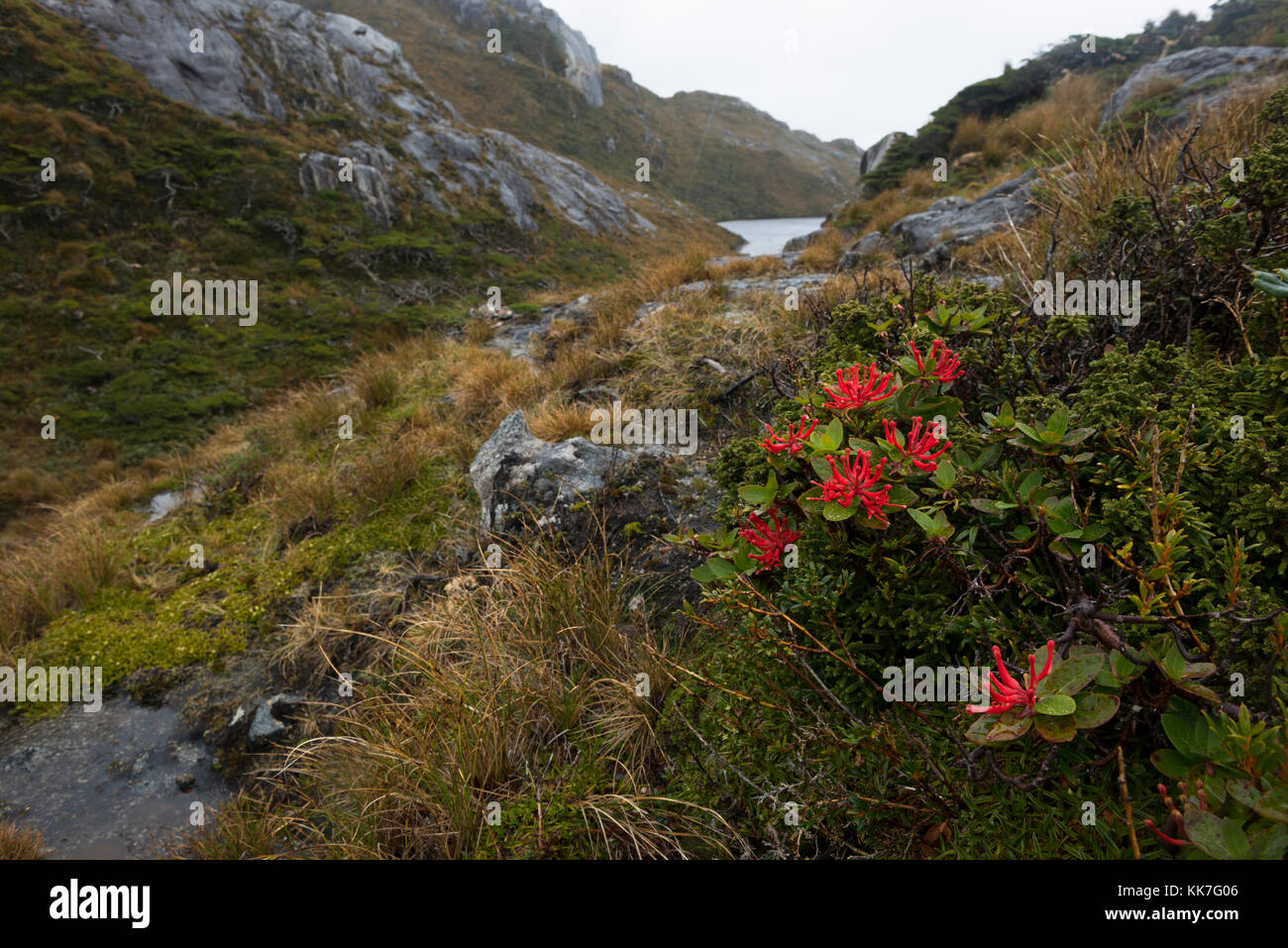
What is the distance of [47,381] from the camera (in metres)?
9.72

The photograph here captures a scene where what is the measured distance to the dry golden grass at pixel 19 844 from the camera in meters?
2.74

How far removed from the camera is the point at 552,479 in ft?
12.1

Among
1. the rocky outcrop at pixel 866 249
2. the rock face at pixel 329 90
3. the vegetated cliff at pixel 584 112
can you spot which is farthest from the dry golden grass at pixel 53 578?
the vegetated cliff at pixel 584 112

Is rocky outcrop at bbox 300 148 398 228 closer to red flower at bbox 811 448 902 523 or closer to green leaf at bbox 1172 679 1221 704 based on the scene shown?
red flower at bbox 811 448 902 523

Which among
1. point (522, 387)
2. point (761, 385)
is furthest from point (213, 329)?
point (761, 385)

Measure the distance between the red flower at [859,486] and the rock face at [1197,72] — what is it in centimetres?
933

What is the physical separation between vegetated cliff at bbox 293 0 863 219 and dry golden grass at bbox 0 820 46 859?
156 ft

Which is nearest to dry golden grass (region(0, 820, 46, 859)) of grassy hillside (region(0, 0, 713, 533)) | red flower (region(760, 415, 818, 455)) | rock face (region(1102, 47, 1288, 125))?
red flower (region(760, 415, 818, 455))

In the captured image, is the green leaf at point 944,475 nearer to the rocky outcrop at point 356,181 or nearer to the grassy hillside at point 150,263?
the grassy hillside at point 150,263

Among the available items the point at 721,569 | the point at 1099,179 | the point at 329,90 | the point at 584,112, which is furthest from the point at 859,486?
the point at 584,112

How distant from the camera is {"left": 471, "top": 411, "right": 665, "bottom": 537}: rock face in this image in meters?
3.45

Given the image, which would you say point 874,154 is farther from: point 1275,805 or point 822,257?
point 1275,805
